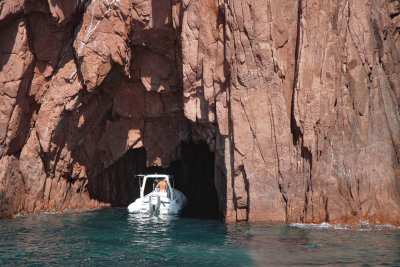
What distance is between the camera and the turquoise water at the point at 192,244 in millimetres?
13398

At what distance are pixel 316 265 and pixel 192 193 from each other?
939 inches

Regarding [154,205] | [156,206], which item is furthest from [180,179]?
[156,206]

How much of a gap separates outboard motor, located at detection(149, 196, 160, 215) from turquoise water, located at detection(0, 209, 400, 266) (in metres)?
2.78

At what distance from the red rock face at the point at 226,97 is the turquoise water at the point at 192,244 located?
2117 mm

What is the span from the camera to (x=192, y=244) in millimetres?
15914

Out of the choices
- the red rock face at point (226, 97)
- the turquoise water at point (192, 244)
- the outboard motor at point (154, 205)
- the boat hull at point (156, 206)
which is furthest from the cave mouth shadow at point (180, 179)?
the turquoise water at point (192, 244)

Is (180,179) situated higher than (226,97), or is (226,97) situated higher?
(226,97)

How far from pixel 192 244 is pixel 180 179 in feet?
64.6

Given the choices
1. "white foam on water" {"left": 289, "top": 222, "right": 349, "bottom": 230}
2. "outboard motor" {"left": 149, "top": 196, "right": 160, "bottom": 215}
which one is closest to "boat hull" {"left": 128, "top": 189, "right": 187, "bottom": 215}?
"outboard motor" {"left": 149, "top": 196, "right": 160, "bottom": 215}

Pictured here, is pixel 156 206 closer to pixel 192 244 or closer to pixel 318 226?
pixel 192 244

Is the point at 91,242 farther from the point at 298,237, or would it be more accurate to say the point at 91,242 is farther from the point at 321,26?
the point at 321,26

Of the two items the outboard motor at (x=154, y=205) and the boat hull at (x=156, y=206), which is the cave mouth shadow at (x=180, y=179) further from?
the outboard motor at (x=154, y=205)

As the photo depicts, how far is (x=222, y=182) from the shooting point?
23594 millimetres

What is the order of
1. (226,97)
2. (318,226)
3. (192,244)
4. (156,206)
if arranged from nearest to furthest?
(192,244)
(318,226)
(226,97)
(156,206)
